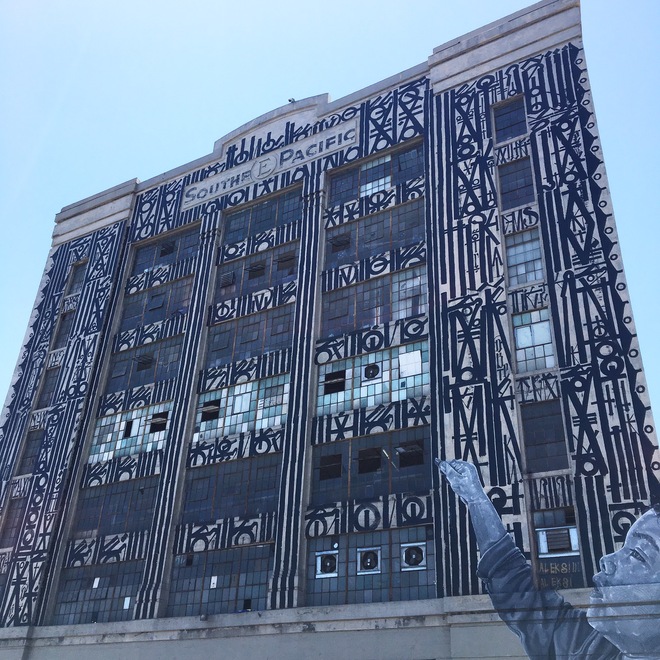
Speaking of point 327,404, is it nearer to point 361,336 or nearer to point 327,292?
point 361,336

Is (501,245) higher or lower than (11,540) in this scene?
higher

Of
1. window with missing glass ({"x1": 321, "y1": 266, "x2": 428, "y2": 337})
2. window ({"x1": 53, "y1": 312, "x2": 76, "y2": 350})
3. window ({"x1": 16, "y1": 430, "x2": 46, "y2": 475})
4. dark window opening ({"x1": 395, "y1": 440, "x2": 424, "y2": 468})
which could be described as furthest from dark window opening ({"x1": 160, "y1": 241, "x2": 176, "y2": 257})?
dark window opening ({"x1": 395, "y1": 440, "x2": 424, "y2": 468})

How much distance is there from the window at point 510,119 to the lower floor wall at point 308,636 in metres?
22.0

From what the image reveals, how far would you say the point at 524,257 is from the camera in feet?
104

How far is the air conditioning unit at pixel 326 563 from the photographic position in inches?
1154

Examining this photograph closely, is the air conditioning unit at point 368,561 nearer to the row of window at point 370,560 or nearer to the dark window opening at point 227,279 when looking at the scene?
the row of window at point 370,560

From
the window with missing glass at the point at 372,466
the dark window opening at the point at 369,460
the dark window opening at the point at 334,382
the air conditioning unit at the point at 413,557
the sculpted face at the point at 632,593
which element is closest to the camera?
the sculpted face at the point at 632,593

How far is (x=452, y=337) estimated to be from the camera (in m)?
30.9

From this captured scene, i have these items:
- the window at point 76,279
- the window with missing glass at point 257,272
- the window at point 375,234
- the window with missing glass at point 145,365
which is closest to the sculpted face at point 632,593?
the window at point 375,234

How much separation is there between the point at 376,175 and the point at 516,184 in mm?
8632

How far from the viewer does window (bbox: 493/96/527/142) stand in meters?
35.2

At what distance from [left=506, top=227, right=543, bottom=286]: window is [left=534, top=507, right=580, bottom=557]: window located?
10304mm

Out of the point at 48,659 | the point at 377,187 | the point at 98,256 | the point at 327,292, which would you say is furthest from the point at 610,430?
the point at 98,256

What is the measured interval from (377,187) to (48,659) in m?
29.2
